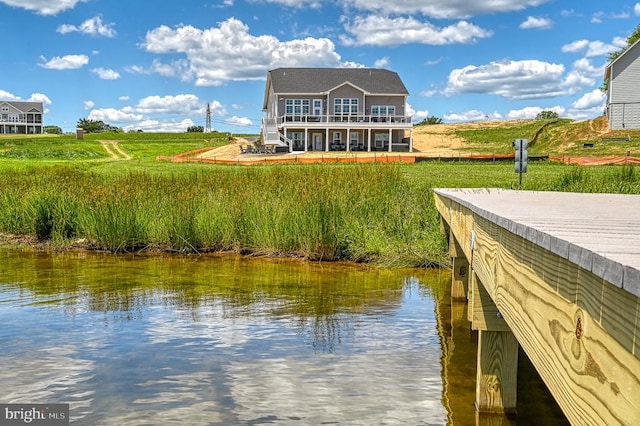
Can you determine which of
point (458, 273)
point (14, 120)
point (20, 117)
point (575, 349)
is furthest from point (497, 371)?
point (20, 117)

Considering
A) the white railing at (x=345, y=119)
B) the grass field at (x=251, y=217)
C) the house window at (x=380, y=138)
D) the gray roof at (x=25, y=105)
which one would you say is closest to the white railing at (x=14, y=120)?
the gray roof at (x=25, y=105)

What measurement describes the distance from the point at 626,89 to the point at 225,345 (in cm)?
5054

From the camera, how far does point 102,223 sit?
13.8 metres

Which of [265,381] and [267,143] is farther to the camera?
[267,143]

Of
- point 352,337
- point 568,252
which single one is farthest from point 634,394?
point 352,337

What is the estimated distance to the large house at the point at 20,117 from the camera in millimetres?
127250

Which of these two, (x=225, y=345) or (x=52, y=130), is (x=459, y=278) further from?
(x=52, y=130)

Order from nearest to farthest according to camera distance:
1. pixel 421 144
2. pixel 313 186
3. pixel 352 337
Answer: pixel 352 337
pixel 313 186
pixel 421 144

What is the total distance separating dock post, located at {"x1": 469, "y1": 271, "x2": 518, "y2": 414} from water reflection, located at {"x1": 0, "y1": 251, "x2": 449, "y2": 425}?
0.43 meters

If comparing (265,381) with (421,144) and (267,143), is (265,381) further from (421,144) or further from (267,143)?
(421,144)

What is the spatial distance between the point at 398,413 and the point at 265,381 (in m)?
1.30
